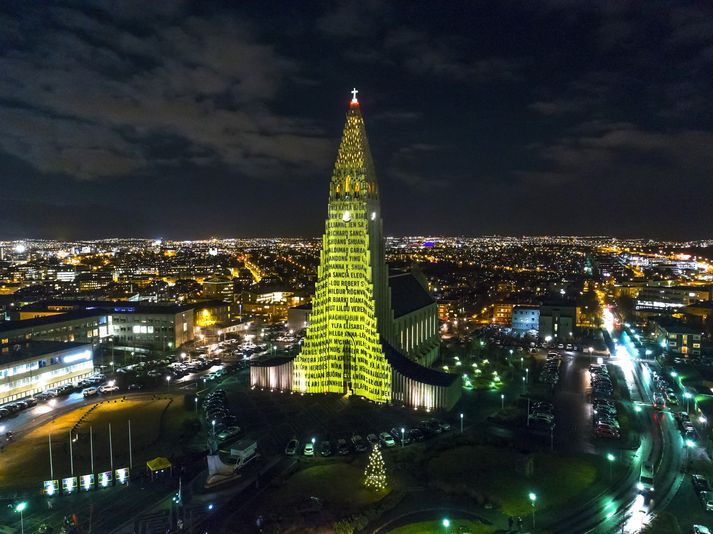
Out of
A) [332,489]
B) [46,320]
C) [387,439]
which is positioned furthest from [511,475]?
[46,320]

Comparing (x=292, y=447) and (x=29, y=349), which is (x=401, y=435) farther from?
(x=29, y=349)

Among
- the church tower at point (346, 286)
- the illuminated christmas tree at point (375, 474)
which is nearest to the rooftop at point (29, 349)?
the church tower at point (346, 286)

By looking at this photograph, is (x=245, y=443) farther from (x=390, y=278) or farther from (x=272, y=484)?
(x=390, y=278)

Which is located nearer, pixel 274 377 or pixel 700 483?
pixel 700 483

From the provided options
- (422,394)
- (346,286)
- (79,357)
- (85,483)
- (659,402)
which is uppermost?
(346,286)

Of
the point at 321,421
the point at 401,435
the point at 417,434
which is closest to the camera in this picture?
the point at 401,435

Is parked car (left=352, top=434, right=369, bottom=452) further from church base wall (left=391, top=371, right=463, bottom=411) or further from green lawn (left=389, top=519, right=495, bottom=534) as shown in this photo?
green lawn (left=389, top=519, right=495, bottom=534)

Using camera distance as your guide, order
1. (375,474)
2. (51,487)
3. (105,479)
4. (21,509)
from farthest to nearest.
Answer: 1. (105,479)
2. (375,474)
3. (51,487)
4. (21,509)

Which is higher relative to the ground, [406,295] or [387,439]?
[406,295]
